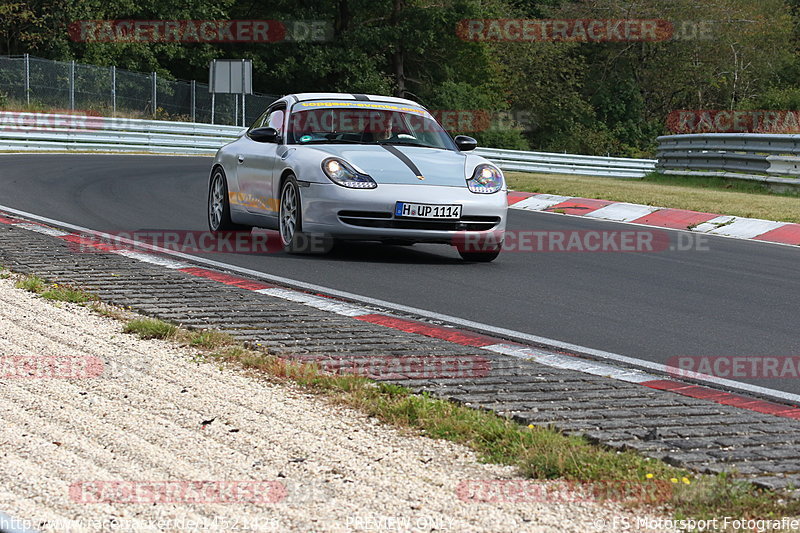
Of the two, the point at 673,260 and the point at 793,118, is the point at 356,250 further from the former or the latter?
the point at 793,118

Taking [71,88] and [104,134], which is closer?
[104,134]

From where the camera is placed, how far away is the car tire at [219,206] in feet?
39.8

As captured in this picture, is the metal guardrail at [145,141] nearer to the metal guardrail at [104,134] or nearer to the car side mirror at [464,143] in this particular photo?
the metal guardrail at [104,134]

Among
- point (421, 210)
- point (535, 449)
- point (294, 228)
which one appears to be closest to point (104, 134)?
point (294, 228)

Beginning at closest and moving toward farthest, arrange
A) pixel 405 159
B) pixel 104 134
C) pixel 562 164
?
pixel 405 159, pixel 562 164, pixel 104 134

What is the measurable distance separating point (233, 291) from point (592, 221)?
8.28 metres

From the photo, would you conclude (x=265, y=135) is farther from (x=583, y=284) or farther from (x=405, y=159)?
(x=583, y=284)

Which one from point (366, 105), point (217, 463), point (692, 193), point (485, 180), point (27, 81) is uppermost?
point (27, 81)

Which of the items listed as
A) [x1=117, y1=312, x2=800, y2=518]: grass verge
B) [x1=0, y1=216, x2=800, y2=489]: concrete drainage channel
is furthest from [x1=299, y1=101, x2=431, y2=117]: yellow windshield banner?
[x1=117, y1=312, x2=800, y2=518]: grass verge

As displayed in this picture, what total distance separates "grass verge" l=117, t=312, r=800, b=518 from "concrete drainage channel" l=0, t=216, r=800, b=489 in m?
0.14

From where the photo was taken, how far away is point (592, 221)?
15812 millimetres

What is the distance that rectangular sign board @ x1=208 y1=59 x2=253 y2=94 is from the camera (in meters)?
38.0

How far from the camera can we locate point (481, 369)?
6.06 m

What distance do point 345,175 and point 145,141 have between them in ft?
76.2
